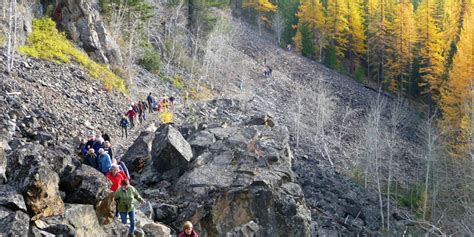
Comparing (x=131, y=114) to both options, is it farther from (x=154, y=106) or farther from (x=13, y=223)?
(x=13, y=223)

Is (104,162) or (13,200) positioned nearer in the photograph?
(13,200)

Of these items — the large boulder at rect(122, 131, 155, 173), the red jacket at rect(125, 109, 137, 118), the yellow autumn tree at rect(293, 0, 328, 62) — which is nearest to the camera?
the large boulder at rect(122, 131, 155, 173)

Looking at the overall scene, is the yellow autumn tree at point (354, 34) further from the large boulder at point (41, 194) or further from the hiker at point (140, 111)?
the large boulder at point (41, 194)

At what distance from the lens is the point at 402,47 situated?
57.2 metres

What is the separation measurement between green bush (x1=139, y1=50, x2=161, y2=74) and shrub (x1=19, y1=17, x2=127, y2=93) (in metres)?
7.44

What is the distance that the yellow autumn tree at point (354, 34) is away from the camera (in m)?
66.4

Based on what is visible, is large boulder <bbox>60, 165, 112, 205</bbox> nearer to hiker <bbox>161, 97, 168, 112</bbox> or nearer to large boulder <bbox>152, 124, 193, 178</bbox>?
large boulder <bbox>152, 124, 193, 178</bbox>

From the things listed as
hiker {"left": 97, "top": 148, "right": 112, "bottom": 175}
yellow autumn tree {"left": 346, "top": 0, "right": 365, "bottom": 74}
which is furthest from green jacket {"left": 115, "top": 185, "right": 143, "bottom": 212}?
yellow autumn tree {"left": 346, "top": 0, "right": 365, "bottom": 74}

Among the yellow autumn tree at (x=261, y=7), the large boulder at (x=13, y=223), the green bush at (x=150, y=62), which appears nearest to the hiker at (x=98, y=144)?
the large boulder at (x=13, y=223)

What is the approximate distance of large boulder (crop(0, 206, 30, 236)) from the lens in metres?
7.52

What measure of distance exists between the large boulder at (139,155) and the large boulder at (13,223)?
8989mm

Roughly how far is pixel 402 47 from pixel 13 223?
56.5 metres

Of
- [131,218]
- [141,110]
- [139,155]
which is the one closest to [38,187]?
[131,218]

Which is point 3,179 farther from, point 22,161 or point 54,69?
point 54,69
